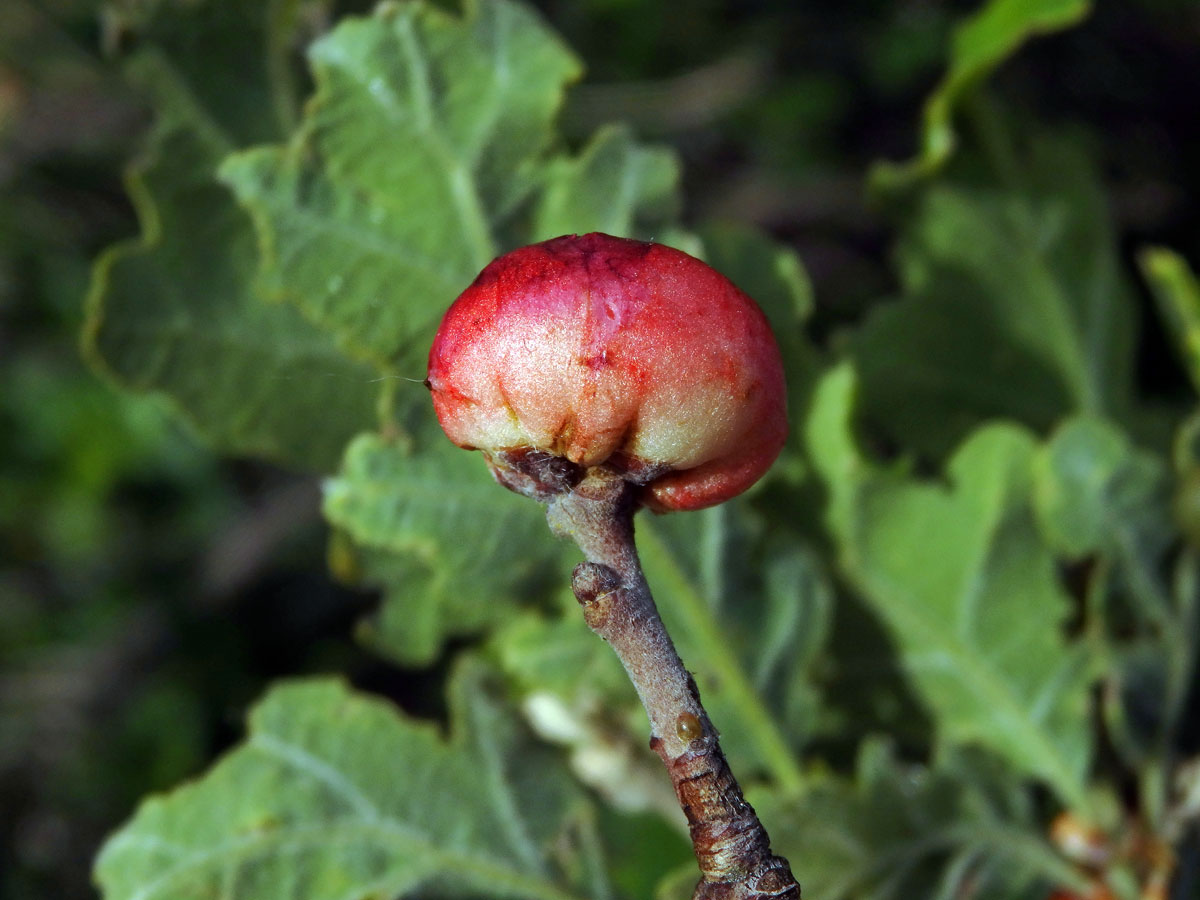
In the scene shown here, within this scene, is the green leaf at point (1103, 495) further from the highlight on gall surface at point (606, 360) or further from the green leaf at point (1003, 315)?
the highlight on gall surface at point (606, 360)

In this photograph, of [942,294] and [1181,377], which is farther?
[1181,377]

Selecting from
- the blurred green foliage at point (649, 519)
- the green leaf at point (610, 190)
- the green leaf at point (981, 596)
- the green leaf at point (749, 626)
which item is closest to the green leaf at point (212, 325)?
the blurred green foliage at point (649, 519)

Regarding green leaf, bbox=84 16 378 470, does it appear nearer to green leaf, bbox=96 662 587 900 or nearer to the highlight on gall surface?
green leaf, bbox=96 662 587 900

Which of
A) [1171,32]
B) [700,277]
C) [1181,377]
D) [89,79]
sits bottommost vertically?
[700,277]

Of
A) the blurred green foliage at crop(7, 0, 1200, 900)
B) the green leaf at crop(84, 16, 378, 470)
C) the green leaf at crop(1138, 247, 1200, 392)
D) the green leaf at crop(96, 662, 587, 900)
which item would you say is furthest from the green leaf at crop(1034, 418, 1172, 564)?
the green leaf at crop(84, 16, 378, 470)

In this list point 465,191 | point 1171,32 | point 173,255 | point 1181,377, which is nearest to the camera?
point 465,191

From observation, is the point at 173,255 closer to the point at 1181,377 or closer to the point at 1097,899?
the point at 1097,899

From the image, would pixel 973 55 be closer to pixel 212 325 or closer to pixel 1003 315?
pixel 1003 315

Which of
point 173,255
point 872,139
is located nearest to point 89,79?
point 872,139

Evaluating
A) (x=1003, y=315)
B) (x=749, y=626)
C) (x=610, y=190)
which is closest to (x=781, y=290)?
(x=610, y=190)
